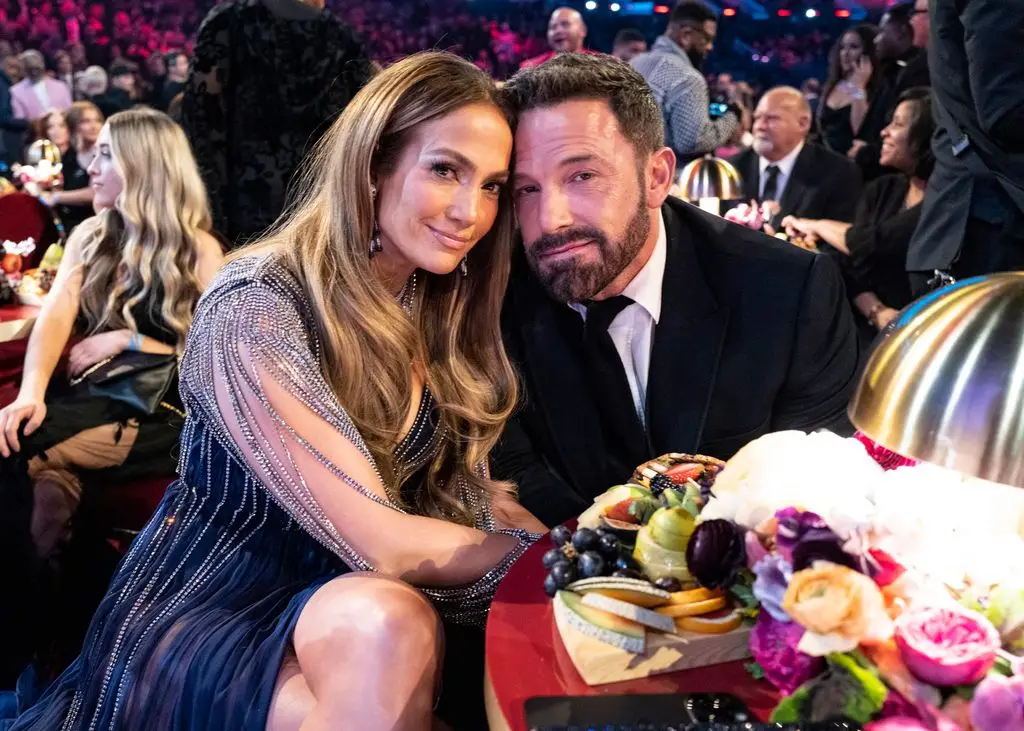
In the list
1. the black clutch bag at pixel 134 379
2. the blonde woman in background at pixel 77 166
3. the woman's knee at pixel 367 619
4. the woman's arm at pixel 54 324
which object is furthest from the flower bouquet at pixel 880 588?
the blonde woman in background at pixel 77 166

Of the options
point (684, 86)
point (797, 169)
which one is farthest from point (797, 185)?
point (684, 86)

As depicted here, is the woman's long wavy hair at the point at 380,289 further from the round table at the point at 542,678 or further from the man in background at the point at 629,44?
the man in background at the point at 629,44

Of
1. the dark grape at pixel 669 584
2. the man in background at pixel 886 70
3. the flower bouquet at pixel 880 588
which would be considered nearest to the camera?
the flower bouquet at pixel 880 588

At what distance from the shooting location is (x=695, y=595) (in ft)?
3.85

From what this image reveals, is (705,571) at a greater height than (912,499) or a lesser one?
lesser

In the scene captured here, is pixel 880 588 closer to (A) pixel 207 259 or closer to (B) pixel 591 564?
(B) pixel 591 564

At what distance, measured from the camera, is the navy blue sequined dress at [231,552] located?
1532mm

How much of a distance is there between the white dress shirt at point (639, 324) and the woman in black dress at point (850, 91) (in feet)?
11.3

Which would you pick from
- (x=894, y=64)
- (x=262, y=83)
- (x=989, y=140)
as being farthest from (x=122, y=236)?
(x=894, y=64)

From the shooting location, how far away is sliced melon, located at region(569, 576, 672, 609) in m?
1.17

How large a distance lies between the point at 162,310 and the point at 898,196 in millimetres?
2957

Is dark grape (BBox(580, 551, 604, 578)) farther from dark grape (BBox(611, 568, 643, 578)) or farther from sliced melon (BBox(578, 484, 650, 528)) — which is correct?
sliced melon (BBox(578, 484, 650, 528))

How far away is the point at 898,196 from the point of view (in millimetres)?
4020

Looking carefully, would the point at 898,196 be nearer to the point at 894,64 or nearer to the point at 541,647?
the point at 894,64
